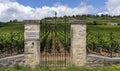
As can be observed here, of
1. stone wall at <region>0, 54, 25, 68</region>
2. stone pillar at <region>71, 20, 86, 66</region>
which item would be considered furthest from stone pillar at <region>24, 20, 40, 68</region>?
stone pillar at <region>71, 20, 86, 66</region>

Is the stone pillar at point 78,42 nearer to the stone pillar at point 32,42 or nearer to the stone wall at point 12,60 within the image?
the stone pillar at point 32,42

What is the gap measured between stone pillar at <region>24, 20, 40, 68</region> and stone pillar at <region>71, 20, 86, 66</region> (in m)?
1.57

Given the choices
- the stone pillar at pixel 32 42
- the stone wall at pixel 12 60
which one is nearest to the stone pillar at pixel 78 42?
the stone pillar at pixel 32 42

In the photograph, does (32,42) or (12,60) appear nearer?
(32,42)

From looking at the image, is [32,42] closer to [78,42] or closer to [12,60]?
[12,60]

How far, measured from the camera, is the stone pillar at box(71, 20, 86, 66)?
16.6 m

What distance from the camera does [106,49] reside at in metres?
21.9

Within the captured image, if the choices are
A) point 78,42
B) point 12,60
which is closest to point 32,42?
point 12,60

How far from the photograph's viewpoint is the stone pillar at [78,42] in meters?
16.6

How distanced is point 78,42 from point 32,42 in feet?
6.65

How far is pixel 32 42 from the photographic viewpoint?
16.6m

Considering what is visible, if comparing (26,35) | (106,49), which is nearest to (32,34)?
(26,35)

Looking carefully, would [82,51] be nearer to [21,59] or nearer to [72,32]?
[72,32]

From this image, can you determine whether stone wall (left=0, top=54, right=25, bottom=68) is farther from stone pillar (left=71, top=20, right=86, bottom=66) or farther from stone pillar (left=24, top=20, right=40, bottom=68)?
stone pillar (left=71, top=20, right=86, bottom=66)
